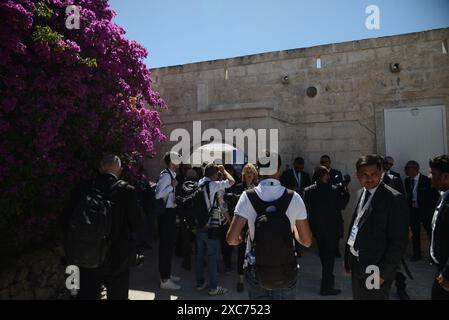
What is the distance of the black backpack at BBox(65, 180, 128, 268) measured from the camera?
9.70 ft

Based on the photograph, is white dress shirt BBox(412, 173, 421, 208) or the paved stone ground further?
white dress shirt BBox(412, 173, 421, 208)

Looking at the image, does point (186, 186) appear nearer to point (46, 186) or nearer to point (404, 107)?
point (46, 186)

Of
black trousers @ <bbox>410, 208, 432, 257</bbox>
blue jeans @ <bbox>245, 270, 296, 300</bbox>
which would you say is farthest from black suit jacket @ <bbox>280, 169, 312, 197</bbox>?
blue jeans @ <bbox>245, 270, 296, 300</bbox>

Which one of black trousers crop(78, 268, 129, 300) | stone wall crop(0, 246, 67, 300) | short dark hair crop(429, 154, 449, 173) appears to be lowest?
stone wall crop(0, 246, 67, 300)

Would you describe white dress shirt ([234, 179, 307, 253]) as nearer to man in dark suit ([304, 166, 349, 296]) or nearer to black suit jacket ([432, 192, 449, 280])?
black suit jacket ([432, 192, 449, 280])

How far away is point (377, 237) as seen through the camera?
2799mm

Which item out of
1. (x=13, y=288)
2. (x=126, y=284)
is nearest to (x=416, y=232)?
(x=126, y=284)

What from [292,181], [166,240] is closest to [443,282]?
[166,240]

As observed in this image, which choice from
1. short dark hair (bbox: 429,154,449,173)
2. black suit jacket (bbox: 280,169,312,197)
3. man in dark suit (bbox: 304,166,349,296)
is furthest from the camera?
black suit jacket (bbox: 280,169,312,197)

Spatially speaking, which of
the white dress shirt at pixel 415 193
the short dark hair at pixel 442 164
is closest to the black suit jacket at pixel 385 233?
the short dark hair at pixel 442 164

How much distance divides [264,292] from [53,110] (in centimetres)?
322

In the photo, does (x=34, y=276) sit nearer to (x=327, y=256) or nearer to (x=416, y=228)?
(x=327, y=256)
